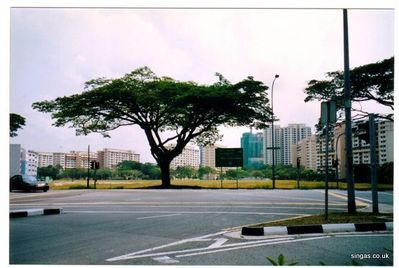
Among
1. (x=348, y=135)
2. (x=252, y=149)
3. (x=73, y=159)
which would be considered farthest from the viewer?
(x=252, y=149)

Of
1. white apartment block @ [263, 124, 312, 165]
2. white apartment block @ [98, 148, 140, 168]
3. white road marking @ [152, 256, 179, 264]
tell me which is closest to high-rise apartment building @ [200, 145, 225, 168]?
white apartment block @ [263, 124, 312, 165]

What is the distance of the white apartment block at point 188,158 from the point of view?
28.4 m

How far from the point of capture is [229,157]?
81.5 ft

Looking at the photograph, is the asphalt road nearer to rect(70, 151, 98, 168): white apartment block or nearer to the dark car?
the dark car

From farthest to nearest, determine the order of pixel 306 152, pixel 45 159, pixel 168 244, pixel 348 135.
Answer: pixel 306 152 → pixel 45 159 → pixel 348 135 → pixel 168 244

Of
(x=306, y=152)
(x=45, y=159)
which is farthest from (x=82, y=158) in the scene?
(x=306, y=152)

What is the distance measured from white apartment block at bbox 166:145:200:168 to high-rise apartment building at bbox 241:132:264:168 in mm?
4448

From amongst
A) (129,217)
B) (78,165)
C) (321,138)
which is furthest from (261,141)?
(129,217)

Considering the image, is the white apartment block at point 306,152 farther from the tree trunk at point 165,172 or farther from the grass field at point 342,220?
the grass field at point 342,220

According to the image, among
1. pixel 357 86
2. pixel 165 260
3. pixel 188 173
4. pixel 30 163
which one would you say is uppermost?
pixel 357 86

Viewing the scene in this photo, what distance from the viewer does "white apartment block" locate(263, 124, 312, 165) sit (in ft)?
82.2

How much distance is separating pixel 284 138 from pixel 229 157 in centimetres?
445

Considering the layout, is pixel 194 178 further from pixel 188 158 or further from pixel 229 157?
pixel 229 157

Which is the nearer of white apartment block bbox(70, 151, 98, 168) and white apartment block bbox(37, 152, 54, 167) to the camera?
white apartment block bbox(37, 152, 54, 167)
